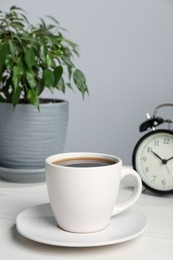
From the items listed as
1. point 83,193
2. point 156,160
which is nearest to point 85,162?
point 83,193

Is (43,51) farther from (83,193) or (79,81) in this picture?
(83,193)

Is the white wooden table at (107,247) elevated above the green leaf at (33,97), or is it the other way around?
the green leaf at (33,97)

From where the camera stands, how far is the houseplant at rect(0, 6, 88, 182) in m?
0.89

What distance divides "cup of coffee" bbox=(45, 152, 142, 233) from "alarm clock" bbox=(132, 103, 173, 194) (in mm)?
214

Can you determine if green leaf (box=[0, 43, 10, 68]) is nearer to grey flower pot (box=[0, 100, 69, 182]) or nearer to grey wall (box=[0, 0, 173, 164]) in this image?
grey flower pot (box=[0, 100, 69, 182])

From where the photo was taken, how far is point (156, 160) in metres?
0.88

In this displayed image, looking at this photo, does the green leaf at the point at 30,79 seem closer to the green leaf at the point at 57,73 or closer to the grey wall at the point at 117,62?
the green leaf at the point at 57,73

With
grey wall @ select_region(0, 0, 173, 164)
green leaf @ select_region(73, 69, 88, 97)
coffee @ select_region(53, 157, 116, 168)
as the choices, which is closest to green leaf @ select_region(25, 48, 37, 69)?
green leaf @ select_region(73, 69, 88, 97)

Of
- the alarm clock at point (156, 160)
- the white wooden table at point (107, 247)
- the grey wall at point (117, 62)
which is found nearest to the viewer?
the white wooden table at point (107, 247)

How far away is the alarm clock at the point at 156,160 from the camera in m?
0.86

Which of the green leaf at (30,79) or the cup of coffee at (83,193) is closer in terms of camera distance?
the cup of coffee at (83,193)

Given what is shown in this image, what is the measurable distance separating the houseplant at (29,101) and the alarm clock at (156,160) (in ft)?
0.57

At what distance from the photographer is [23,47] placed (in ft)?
2.93

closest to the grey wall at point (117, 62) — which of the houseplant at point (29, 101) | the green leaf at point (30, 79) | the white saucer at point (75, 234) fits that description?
the houseplant at point (29, 101)
